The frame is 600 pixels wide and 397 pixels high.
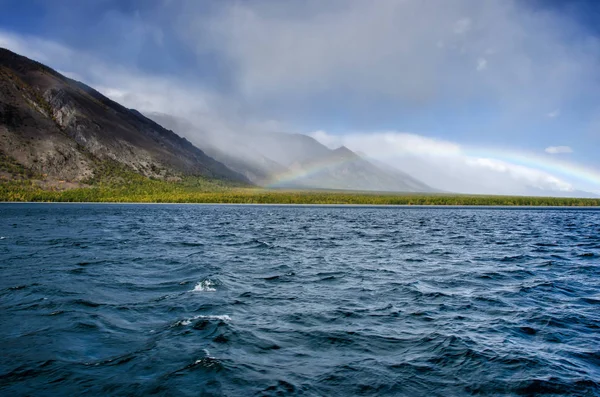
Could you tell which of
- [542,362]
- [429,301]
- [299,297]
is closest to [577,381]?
[542,362]

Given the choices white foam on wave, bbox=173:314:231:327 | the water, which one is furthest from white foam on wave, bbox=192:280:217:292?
white foam on wave, bbox=173:314:231:327

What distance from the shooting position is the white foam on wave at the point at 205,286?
2354 cm

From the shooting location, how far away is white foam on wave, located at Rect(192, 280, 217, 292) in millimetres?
23544

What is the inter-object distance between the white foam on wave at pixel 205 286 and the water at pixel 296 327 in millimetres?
130

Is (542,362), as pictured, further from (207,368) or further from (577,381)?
(207,368)

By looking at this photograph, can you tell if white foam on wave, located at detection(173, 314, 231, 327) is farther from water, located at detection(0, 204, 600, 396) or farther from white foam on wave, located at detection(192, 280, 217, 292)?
white foam on wave, located at detection(192, 280, 217, 292)

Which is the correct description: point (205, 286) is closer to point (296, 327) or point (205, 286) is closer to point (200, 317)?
point (200, 317)

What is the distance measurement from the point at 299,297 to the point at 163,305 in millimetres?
6850

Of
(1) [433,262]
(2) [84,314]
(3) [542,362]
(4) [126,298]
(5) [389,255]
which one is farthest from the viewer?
(5) [389,255]

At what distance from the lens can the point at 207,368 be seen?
13.0 meters

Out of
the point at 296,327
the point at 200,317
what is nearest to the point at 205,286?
the point at 200,317

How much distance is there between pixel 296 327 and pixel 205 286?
9.05 m

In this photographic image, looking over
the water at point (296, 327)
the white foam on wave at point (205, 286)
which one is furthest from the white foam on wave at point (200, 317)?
the white foam on wave at point (205, 286)

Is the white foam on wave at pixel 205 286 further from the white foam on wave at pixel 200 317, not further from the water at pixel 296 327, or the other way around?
the white foam on wave at pixel 200 317
